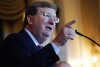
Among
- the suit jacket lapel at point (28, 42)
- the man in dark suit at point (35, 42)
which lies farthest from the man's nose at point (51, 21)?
the suit jacket lapel at point (28, 42)

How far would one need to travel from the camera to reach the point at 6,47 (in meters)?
1.21

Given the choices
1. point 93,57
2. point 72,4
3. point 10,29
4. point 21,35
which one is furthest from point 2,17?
point 21,35

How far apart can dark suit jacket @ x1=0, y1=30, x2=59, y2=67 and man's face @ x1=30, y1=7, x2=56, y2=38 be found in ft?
0.22

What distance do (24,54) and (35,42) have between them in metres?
0.16

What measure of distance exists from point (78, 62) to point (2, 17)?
109cm

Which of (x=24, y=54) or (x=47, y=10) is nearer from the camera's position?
(x=24, y=54)

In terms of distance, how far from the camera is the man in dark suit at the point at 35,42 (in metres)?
1.13

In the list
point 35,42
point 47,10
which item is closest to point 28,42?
point 35,42

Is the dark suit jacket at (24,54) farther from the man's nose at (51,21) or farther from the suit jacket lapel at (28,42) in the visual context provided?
Answer: the man's nose at (51,21)

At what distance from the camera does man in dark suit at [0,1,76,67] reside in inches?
44.6

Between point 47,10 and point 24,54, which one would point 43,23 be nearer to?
point 47,10

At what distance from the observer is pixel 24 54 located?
3.80 feet

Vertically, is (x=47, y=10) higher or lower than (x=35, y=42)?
higher

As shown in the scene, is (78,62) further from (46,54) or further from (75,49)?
(46,54)
